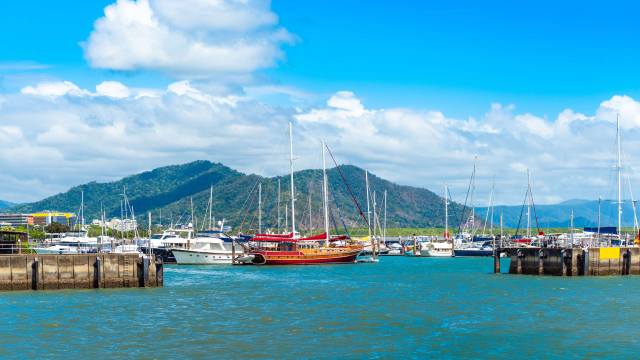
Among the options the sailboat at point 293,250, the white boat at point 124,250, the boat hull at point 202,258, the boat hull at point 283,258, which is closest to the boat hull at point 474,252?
the sailboat at point 293,250

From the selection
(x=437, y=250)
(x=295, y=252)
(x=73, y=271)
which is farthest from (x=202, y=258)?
(x=437, y=250)

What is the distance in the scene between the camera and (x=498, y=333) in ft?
174

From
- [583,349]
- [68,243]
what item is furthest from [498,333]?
[68,243]

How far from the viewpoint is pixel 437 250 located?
186m

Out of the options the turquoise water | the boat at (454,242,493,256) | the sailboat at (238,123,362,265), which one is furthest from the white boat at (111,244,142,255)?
the boat at (454,242,493,256)

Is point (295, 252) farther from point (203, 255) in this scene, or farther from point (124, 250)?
point (124, 250)

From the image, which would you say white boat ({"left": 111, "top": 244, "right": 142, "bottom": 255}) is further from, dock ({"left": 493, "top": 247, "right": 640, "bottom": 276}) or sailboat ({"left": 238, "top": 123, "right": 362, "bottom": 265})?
dock ({"left": 493, "top": 247, "right": 640, "bottom": 276})

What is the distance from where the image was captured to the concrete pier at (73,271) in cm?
7256

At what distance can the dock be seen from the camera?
3706 inches

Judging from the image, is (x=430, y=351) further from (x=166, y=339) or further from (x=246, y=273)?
(x=246, y=273)

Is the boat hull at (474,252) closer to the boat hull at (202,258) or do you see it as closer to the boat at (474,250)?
the boat at (474,250)

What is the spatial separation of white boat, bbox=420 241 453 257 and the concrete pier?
114430mm

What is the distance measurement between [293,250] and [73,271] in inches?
2244

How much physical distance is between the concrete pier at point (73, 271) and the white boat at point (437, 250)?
114430 mm
